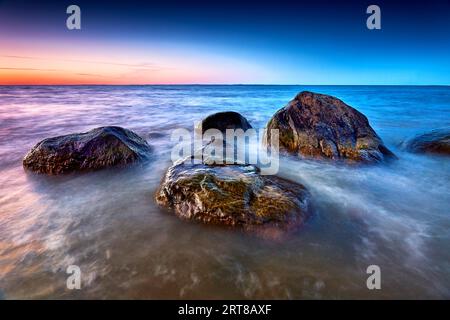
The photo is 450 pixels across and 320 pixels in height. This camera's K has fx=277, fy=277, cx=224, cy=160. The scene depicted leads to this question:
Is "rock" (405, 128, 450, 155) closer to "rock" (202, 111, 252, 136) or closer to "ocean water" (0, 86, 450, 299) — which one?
"ocean water" (0, 86, 450, 299)

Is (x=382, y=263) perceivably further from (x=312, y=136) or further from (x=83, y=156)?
(x=83, y=156)

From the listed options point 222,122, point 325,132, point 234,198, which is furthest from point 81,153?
point 325,132

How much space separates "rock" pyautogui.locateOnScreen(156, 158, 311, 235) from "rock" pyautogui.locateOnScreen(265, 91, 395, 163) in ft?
9.89

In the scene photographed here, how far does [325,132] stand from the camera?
7.66 meters

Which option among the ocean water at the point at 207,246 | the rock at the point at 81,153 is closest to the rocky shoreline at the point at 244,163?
the rock at the point at 81,153

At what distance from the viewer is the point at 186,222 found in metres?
4.05

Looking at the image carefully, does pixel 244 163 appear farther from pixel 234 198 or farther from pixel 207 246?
pixel 207 246

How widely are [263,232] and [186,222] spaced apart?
1127mm

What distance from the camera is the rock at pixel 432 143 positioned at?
779 centimetres

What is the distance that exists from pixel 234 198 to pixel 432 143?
23.8 ft

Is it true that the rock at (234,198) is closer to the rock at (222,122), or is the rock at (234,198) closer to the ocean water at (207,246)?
the ocean water at (207,246)

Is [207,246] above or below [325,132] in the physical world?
below

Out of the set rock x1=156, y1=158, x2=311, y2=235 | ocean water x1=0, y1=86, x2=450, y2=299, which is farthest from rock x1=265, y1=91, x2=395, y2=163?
rock x1=156, y1=158, x2=311, y2=235
